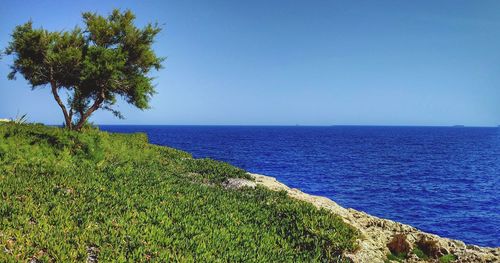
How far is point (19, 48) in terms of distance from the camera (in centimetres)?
2852

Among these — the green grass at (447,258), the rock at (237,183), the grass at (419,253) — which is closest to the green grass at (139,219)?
the rock at (237,183)

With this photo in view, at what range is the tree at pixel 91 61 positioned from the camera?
28141mm

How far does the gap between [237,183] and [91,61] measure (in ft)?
51.7

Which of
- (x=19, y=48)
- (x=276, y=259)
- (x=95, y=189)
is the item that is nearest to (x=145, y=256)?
(x=276, y=259)

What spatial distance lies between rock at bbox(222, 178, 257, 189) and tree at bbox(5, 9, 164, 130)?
1285 centimetres

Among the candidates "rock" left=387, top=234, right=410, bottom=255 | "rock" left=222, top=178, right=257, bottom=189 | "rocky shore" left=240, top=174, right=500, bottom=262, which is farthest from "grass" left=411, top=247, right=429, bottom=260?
"rock" left=222, top=178, right=257, bottom=189

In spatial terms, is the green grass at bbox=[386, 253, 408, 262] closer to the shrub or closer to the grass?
the grass

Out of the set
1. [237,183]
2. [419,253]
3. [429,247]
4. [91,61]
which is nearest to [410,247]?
[419,253]

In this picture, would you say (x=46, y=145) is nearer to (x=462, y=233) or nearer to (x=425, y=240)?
(x=425, y=240)

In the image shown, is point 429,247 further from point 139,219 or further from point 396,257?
Result: point 139,219

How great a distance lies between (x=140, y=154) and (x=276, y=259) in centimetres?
2079

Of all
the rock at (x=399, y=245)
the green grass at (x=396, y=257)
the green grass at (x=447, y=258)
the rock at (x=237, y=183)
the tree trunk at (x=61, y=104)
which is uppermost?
the tree trunk at (x=61, y=104)

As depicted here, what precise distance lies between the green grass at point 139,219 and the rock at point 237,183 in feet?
5.55

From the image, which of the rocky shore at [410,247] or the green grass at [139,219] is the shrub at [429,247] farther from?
the green grass at [139,219]
